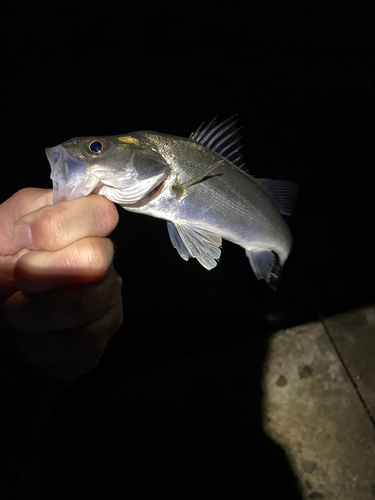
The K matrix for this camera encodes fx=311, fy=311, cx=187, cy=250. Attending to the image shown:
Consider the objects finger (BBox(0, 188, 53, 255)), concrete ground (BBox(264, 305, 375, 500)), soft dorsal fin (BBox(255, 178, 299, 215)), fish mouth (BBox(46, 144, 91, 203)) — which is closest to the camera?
fish mouth (BBox(46, 144, 91, 203))

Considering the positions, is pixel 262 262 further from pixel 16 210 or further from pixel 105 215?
pixel 16 210

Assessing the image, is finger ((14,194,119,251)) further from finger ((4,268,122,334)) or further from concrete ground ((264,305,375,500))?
concrete ground ((264,305,375,500))

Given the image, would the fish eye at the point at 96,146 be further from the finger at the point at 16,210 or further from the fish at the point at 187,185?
the finger at the point at 16,210

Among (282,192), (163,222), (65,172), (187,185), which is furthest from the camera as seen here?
(163,222)

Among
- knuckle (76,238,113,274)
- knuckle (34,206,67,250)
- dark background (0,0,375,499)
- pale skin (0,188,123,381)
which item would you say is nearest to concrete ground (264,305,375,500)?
dark background (0,0,375,499)

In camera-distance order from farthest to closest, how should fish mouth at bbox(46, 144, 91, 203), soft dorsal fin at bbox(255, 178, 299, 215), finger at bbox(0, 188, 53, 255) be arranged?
1. soft dorsal fin at bbox(255, 178, 299, 215)
2. finger at bbox(0, 188, 53, 255)
3. fish mouth at bbox(46, 144, 91, 203)

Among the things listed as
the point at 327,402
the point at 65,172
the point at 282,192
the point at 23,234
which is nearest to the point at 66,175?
the point at 65,172

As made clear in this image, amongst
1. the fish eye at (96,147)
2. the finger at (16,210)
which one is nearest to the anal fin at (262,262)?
the fish eye at (96,147)
